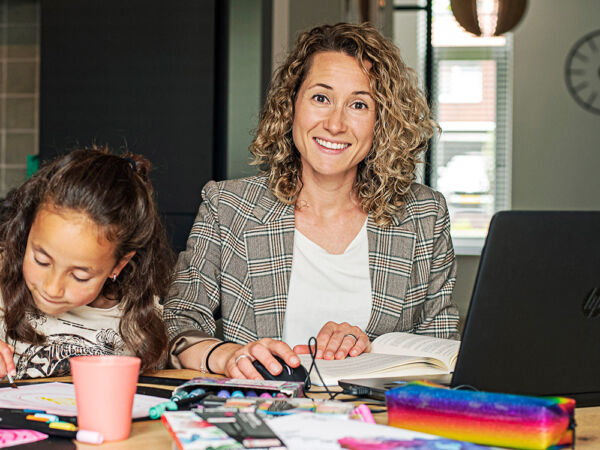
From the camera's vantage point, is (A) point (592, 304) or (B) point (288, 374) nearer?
(A) point (592, 304)

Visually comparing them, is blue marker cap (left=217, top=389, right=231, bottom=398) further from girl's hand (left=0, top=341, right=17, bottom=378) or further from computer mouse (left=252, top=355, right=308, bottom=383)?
girl's hand (left=0, top=341, right=17, bottom=378)

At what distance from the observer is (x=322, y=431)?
2.21 feet

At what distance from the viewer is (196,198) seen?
8.18 ft

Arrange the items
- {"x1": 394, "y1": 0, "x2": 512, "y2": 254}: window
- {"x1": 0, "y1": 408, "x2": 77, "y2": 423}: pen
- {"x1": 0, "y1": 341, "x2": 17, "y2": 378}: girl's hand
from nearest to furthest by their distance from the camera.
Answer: {"x1": 0, "y1": 408, "x2": 77, "y2": 423}: pen → {"x1": 0, "y1": 341, "x2": 17, "y2": 378}: girl's hand → {"x1": 394, "y1": 0, "x2": 512, "y2": 254}: window

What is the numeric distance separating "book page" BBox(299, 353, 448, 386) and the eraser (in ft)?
1.39

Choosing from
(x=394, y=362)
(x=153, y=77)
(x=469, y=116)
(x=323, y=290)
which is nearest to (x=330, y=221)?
(x=323, y=290)

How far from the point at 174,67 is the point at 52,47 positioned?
1.44ft

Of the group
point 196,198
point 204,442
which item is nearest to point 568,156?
point 196,198

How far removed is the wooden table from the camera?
73cm

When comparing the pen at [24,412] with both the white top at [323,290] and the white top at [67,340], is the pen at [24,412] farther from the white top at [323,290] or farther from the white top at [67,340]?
the white top at [323,290]

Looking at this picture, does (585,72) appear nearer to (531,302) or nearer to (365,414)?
(531,302)

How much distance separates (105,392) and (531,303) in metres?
0.47

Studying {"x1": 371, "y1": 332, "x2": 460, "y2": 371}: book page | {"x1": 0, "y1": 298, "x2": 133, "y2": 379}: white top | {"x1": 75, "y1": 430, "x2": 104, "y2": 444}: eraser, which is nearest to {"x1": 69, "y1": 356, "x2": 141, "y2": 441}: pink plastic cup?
{"x1": 75, "y1": 430, "x2": 104, "y2": 444}: eraser

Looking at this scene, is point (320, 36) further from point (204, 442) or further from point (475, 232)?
point (475, 232)
